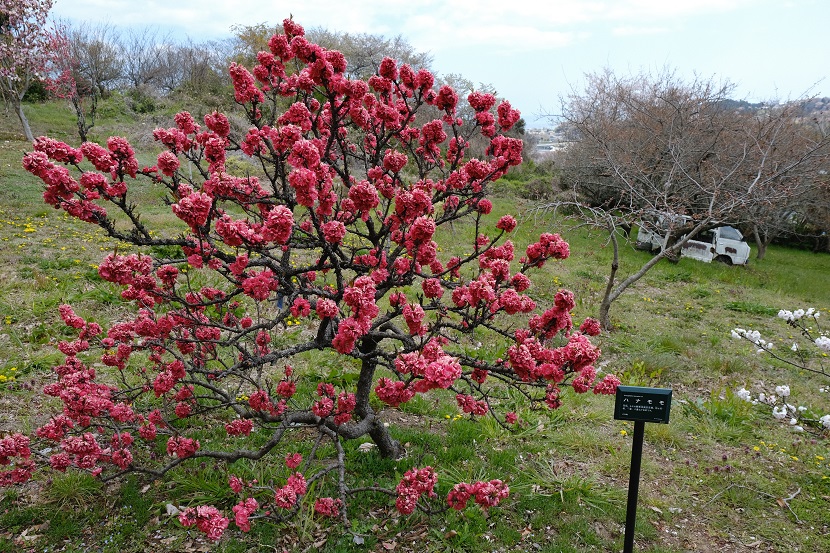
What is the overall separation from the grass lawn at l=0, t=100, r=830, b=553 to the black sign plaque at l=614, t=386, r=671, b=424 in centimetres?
130

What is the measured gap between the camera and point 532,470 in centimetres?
424

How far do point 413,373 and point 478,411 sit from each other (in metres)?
1.37

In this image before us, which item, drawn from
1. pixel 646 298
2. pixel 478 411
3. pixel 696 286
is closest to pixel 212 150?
pixel 478 411

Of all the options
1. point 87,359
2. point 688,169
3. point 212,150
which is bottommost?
point 87,359

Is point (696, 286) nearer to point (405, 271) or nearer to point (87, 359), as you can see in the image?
point (405, 271)

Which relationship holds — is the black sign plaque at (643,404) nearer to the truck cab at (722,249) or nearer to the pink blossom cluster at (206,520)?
the pink blossom cluster at (206,520)

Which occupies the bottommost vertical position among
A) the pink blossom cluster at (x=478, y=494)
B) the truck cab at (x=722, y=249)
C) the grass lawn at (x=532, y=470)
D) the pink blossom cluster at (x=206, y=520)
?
the grass lawn at (x=532, y=470)

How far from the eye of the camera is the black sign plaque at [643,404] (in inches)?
110

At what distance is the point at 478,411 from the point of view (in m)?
3.45

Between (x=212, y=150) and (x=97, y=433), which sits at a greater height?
(x=212, y=150)

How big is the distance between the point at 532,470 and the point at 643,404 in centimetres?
177

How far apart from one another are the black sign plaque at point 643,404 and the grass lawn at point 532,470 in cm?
130

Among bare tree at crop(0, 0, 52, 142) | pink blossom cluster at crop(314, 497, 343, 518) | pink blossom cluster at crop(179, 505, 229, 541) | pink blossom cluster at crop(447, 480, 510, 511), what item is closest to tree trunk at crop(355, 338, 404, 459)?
pink blossom cluster at crop(314, 497, 343, 518)

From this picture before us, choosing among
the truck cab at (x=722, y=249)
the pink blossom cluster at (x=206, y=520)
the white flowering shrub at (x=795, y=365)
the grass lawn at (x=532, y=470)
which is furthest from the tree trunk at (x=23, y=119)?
the truck cab at (x=722, y=249)
